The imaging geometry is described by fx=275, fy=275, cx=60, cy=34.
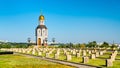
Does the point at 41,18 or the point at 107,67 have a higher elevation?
the point at 41,18

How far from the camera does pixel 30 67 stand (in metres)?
25.2

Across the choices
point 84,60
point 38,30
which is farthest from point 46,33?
point 84,60

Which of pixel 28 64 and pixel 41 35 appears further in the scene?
pixel 41 35

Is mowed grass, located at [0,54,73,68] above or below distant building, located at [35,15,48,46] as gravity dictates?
below

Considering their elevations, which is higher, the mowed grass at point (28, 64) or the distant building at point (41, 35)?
the distant building at point (41, 35)

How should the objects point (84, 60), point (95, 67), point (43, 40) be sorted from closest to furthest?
point (95, 67) < point (84, 60) < point (43, 40)

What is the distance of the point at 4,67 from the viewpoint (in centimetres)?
2450

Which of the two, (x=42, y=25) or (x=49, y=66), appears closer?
(x=49, y=66)

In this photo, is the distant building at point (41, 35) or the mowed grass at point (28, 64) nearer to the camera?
the mowed grass at point (28, 64)

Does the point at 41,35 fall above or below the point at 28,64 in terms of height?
above

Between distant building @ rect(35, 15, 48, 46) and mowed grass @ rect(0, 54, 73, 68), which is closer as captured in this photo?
mowed grass @ rect(0, 54, 73, 68)

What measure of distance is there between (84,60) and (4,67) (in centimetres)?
885

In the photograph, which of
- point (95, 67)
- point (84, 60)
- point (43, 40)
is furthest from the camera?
point (43, 40)

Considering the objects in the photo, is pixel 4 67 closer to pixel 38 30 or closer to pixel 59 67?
pixel 59 67
